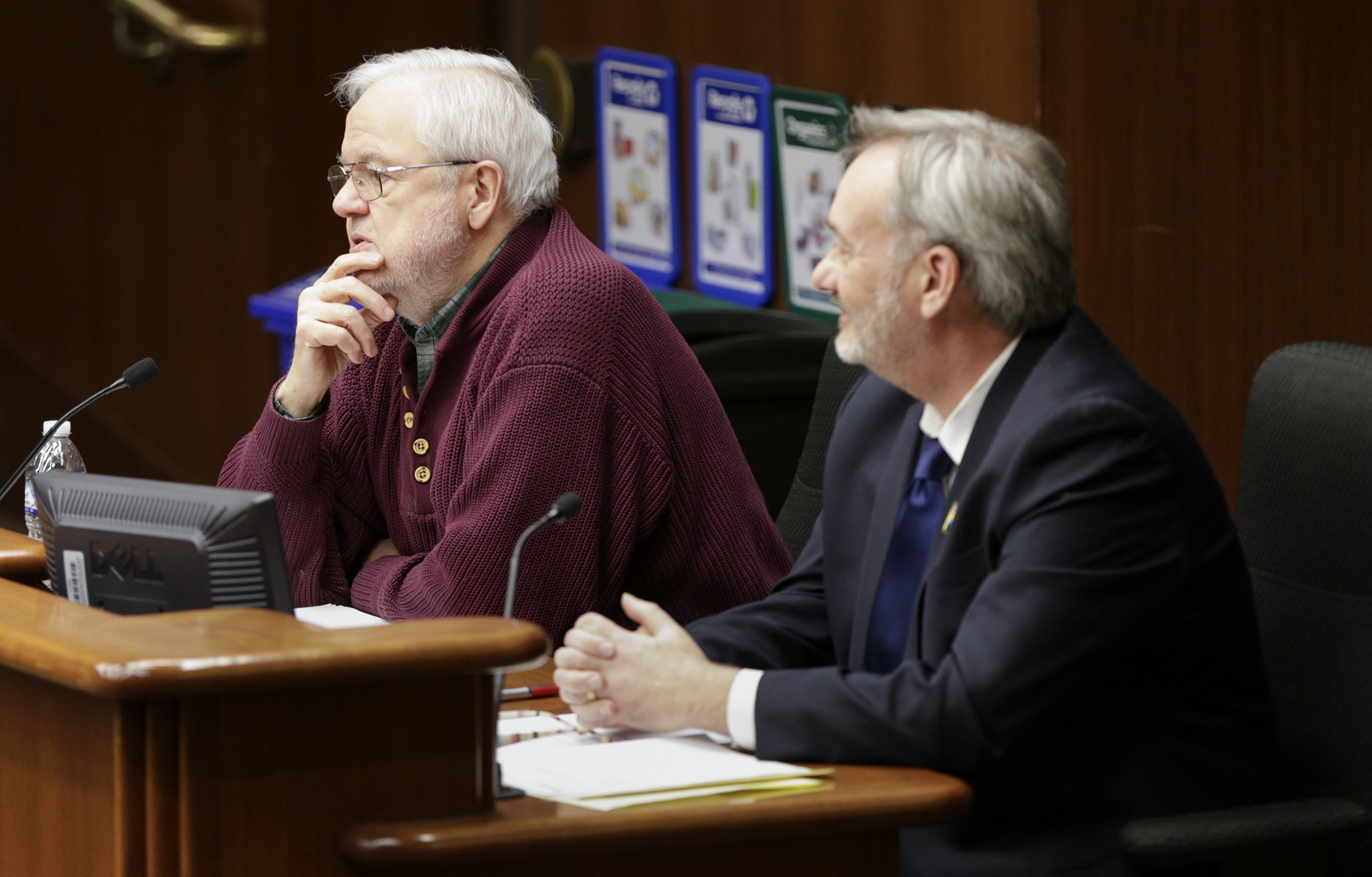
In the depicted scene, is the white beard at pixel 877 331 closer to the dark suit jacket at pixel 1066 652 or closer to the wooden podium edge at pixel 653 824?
the dark suit jacket at pixel 1066 652

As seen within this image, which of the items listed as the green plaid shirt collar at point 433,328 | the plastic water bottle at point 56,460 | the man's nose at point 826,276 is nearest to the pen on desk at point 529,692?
the man's nose at point 826,276

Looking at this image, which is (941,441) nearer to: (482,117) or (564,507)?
(564,507)

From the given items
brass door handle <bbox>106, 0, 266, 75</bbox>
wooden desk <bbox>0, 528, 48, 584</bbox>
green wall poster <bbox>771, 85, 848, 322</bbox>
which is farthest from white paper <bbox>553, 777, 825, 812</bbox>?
brass door handle <bbox>106, 0, 266, 75</bbox>

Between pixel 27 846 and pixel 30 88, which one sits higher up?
pixel 30 88

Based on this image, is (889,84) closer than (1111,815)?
No

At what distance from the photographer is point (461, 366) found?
95.9 inches

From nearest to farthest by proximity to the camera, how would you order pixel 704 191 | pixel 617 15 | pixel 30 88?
pixel 704 191, pixel 617 15, pixel 30 88

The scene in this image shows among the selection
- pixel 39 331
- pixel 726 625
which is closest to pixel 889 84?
pixel 726 625

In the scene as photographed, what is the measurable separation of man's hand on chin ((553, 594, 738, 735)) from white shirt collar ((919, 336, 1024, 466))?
326 millimetres

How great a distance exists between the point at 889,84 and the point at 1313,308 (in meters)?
0.98

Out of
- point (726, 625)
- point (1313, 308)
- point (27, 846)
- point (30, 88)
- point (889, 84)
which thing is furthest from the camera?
point (30, 88)

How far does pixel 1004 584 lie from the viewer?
1.60 meters

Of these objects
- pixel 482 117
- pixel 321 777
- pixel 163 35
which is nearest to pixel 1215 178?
pixel 482 117

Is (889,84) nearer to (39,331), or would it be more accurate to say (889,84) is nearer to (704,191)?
(704,191)
